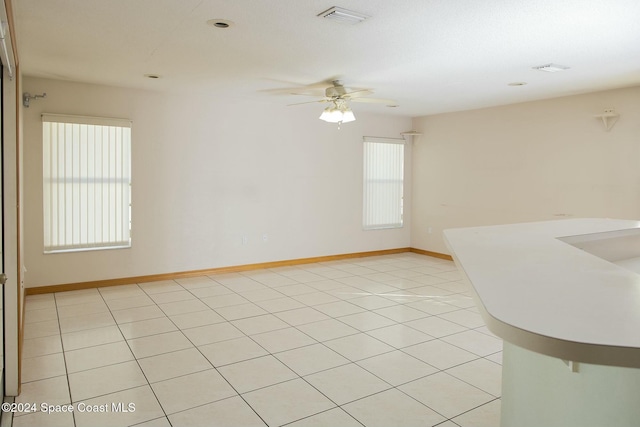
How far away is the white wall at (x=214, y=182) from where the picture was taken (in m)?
5.20

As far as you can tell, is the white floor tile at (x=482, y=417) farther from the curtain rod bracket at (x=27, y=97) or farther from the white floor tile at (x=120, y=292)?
the curtain rod bracket at (x=27, y=97)

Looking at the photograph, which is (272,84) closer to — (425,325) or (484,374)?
(425,325)

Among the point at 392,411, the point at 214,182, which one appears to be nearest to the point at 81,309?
the point at 214,182

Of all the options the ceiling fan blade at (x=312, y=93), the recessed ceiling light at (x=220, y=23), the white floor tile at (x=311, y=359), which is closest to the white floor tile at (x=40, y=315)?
the white floor tile at (x=311, y=359)

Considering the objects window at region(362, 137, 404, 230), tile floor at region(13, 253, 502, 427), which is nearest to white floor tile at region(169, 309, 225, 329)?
tile floor at region(13, 253, 502, 427)

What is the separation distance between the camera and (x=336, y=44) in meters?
3.59

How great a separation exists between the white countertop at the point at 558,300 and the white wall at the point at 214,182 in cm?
475

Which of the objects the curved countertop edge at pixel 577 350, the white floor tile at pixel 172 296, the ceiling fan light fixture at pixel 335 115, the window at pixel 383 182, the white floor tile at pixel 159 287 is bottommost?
the white floor tile at pixel 172 296

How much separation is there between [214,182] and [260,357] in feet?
10.9

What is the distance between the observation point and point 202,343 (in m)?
3.64

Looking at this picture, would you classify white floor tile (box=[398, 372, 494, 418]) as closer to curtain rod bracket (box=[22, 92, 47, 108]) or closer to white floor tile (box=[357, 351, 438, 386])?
white floor tile (box=[357, 351, 438, 386])

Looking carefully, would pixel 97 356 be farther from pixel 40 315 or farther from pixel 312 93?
pixel 312 93

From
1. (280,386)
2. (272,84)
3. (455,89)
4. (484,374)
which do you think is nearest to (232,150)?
(272,84)

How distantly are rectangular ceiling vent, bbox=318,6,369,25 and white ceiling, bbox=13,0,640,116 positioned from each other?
60 millimetres
